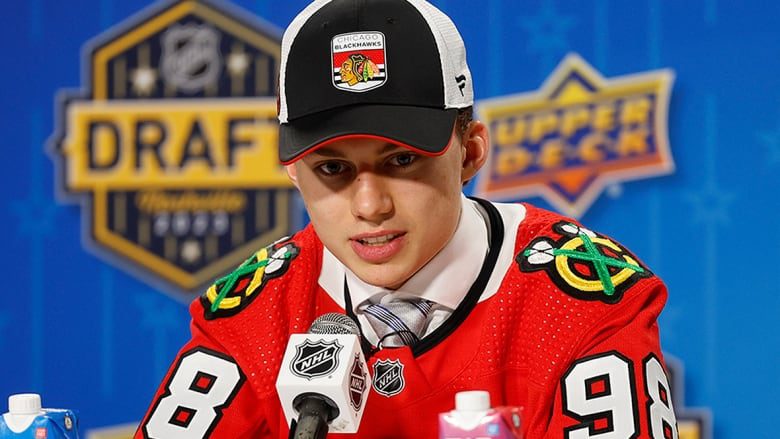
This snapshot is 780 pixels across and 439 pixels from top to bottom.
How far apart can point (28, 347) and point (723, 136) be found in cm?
140

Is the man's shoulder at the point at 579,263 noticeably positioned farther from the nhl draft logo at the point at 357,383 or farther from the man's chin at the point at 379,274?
the nhl draft logo at the point at 357,383

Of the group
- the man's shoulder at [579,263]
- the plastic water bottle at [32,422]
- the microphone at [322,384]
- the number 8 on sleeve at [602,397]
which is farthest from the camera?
the man's shoulder at [579,263]

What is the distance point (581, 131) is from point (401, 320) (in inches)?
40.4

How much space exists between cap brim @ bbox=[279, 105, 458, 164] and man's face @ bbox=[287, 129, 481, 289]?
2cm

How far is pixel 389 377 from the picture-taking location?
125 centimetres

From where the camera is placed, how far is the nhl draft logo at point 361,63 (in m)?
1.11

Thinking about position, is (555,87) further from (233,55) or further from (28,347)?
(28,347)

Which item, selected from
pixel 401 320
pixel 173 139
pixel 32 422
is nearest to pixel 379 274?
pixel 401 320

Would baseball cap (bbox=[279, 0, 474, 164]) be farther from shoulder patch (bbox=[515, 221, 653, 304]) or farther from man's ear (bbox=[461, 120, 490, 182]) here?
shoulder patch (bbox=[515, 221, 653, 304])

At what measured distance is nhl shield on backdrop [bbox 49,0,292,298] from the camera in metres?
2.30

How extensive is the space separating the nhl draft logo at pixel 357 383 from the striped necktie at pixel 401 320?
0.31m

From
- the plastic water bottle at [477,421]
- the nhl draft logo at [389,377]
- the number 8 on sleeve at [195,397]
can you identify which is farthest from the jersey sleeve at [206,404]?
the plastic water bottle at [477,421]

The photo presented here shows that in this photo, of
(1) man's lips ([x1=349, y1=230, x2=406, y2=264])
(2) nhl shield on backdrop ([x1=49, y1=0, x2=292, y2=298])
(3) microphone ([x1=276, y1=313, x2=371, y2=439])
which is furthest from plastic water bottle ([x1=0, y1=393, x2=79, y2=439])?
(2) nhl shield on backdrop ([x1=49, y1=0, x2=292, y2=298])

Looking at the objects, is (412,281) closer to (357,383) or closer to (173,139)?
(357,383)
